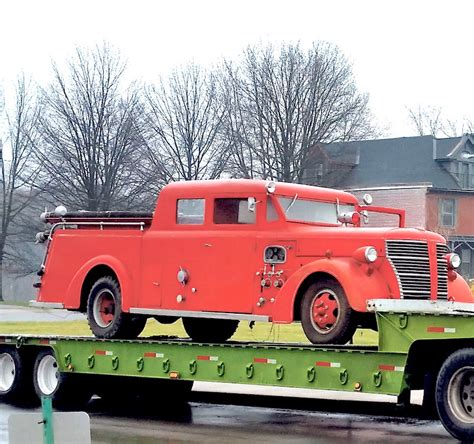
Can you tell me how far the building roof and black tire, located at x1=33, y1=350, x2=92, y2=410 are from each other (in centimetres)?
4419

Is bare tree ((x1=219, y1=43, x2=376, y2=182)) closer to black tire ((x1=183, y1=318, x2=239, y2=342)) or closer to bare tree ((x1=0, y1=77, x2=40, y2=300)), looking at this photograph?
bare tree ((x1=0, y1=77, x2=40, y2=300))

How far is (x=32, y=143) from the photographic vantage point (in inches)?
1969

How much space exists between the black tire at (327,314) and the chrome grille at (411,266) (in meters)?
0.68

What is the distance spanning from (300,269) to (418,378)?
2.02m

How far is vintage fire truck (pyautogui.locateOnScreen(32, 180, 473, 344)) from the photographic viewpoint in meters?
12.5

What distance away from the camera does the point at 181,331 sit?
83.6 feet

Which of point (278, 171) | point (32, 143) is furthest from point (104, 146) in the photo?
point (278, 171)

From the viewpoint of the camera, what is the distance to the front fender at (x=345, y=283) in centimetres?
1213

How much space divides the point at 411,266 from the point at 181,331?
13429 millimetres

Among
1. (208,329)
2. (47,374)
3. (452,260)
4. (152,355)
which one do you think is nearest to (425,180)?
(208,329)

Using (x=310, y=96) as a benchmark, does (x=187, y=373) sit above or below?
below

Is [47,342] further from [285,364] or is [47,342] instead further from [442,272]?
[442,272]

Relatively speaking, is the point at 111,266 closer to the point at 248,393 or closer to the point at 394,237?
the point at 248,393

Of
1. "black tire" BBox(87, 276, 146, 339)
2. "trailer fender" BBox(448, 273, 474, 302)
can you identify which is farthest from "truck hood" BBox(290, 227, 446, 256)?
"black tire" BBox(87, 276, 146, 339)
